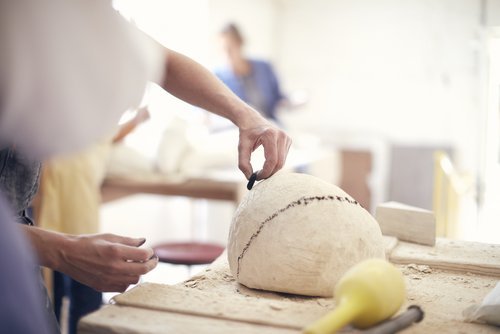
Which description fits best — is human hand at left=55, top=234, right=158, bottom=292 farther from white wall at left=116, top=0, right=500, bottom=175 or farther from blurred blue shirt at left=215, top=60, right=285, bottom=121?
white wall at left=116, top=0, right=500, bottom=175

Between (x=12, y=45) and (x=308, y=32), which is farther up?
(x=308, y=32)

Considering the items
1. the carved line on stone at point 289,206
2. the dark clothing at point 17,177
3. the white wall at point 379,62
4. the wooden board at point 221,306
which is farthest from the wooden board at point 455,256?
the white wall at point 379,62

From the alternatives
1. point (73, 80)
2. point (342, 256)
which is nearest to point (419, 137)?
point (342, 256)

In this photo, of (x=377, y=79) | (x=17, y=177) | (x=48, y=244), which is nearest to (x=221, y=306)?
(x=48, y=244)

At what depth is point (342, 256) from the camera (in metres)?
1.19

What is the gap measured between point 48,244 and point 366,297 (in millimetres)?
599

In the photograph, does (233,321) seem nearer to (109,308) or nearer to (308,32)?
(109,308)

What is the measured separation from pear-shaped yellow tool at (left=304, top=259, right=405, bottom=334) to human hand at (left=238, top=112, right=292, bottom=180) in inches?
18.5

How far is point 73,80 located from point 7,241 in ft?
0.63

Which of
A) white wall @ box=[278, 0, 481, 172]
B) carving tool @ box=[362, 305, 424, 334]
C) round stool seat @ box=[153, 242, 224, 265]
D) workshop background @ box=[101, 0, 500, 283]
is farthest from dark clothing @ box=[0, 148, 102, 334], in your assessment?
white wall @ box=[278, 0, 481, 172]

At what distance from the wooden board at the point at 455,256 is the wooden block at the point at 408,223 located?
0.08 ft

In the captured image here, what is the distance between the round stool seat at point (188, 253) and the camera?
2.89 metres

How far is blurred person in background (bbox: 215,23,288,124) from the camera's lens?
16.2ft

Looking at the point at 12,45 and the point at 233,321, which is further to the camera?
the point at 233,321
